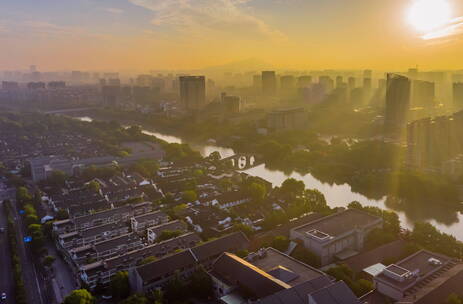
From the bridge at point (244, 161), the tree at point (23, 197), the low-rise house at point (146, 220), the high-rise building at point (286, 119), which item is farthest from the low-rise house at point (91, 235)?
the high-rise building at point (286, 119)

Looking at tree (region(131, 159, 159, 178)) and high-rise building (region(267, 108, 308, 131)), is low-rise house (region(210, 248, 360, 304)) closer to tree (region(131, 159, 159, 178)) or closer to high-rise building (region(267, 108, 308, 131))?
tree (region(131, 159, 159, 178))

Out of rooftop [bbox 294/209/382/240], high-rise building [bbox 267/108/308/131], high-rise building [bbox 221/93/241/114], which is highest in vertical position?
high-rise building [bbox 221/93/241/114]

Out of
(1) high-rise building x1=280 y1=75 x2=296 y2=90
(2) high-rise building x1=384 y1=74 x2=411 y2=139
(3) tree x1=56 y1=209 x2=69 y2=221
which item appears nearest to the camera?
(3) tree x1=56 y1=209 x2=69 y2=221

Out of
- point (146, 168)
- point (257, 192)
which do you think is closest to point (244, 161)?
point (146, 168)

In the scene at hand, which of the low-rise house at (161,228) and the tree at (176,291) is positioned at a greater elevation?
the low-rise house at (161,228)

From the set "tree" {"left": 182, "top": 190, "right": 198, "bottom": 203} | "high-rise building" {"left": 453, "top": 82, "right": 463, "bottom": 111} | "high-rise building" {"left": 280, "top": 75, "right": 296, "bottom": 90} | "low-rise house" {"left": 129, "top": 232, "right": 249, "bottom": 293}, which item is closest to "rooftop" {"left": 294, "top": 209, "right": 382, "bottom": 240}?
"low-rise house" {"left": 129, "top": 232, "right": 249, "bottom": 293}

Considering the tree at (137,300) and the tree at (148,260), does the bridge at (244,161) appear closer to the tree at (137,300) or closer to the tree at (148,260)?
the tree at (148,260)

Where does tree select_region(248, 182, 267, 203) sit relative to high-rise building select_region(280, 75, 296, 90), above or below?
below
